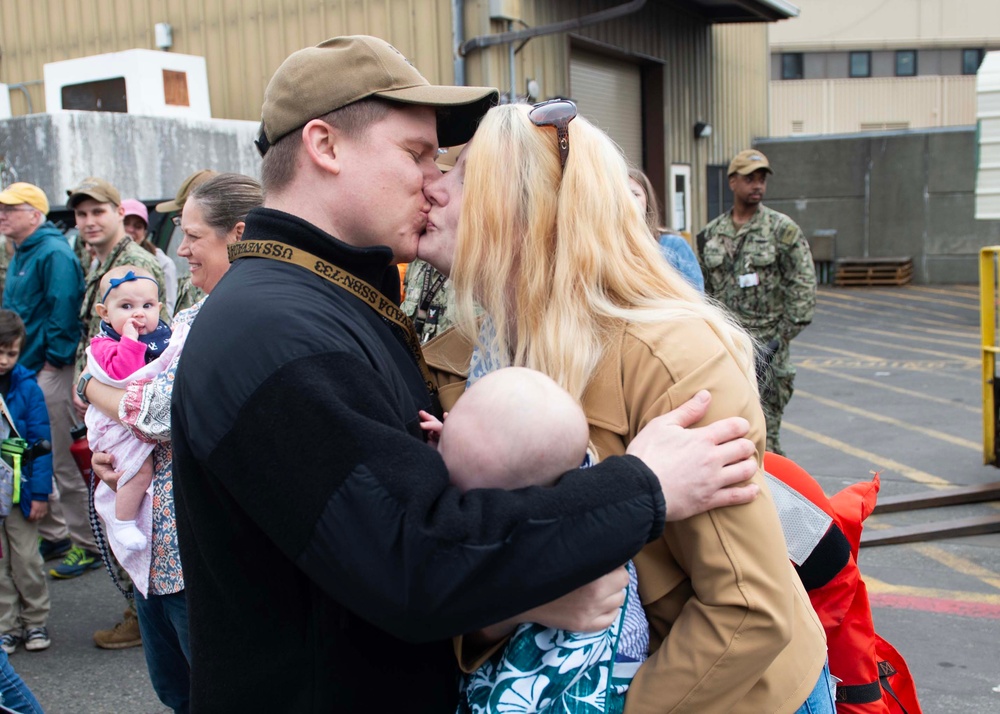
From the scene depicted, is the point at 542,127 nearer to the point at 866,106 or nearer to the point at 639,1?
the point at 639,1

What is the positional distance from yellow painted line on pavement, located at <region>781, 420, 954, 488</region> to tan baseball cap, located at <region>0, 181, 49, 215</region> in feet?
19.8

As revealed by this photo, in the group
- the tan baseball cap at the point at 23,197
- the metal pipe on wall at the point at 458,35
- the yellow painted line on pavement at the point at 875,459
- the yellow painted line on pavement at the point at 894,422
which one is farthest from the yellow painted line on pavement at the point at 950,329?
the tan baseball cap at the point at 23,197

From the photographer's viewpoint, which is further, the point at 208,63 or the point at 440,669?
the point at 208,63

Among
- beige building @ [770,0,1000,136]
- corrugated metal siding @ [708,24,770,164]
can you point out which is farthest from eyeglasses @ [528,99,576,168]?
beige building @ [770,0,1000,136]

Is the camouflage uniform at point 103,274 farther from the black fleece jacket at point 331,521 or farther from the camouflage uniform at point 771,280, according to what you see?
the black fleece jacket at point 331,521

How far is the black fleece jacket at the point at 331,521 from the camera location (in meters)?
1.22

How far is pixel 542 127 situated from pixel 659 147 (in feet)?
46.1

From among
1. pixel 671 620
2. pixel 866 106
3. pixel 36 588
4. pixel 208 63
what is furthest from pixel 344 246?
pixel 866 106

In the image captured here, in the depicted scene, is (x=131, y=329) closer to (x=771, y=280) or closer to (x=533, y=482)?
(x=533, y=482)

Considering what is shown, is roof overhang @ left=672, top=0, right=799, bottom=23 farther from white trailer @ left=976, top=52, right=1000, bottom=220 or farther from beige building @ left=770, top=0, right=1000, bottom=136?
beige building @ left=770, top=0, right=1000, bottom=136

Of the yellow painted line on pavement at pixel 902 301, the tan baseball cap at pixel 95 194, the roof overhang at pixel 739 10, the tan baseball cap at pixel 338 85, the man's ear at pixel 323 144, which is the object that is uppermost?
the roof overhang at pixel 739 10

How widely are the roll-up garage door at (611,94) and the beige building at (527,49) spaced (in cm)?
3

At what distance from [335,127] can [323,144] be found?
0.12ft

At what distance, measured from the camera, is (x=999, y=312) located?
6.17 m
